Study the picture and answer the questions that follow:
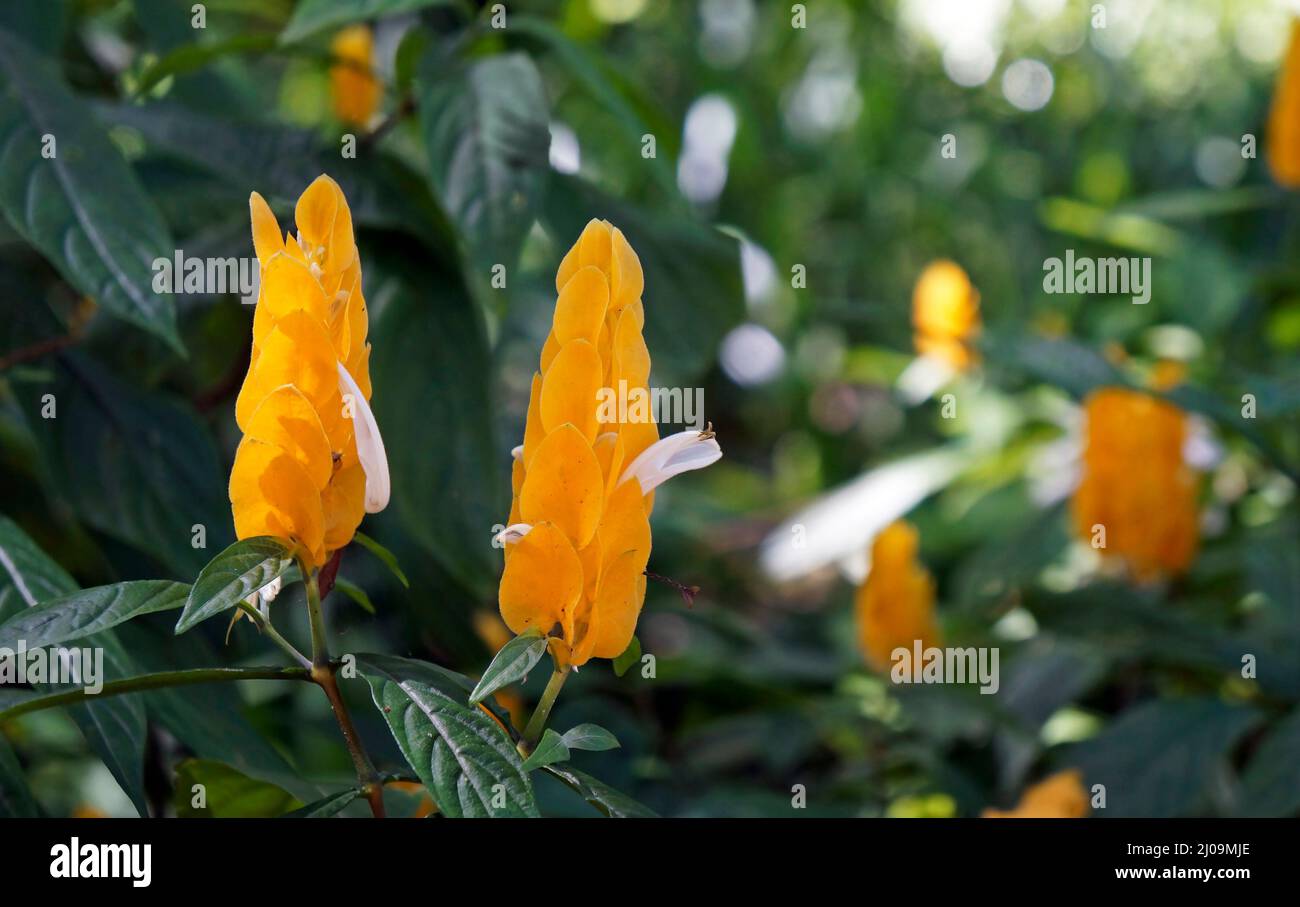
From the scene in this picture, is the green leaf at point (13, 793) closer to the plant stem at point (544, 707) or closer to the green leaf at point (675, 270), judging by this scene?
the plant stem at point (544, 707)

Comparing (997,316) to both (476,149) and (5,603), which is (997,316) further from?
(5,603)

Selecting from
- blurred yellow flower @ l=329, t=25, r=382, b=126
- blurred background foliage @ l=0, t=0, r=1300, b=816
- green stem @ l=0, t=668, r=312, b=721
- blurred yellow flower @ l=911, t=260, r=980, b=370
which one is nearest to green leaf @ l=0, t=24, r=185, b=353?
Result: blurred background foliage @ l=0, t=0, r=1300, b=816

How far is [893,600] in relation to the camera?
122cm

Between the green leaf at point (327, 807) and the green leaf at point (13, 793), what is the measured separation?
5.5 inches

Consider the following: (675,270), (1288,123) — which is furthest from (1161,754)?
(1288,123)

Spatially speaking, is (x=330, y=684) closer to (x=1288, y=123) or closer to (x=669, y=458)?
(x=669, y=458)

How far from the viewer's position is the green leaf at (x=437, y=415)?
832mm

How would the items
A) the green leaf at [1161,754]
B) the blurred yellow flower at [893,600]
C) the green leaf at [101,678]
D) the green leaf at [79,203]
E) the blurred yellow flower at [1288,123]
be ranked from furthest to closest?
the blurred yellow flower at [1288,123] → the blurred yellow flower at [893,600] → the green leaf at [1161,754] → the green leaf at [79,203] → the green leaf at [101,678]

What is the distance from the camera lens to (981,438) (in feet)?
6.15

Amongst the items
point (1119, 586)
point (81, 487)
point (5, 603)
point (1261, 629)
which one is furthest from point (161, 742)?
point (1261, 629)

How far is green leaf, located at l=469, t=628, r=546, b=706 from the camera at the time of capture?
0.41 meters

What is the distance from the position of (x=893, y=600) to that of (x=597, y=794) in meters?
0.82

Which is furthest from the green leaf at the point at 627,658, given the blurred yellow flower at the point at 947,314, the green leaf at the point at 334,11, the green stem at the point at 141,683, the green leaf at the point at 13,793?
the blurred yellow flower at the point at 947,314
